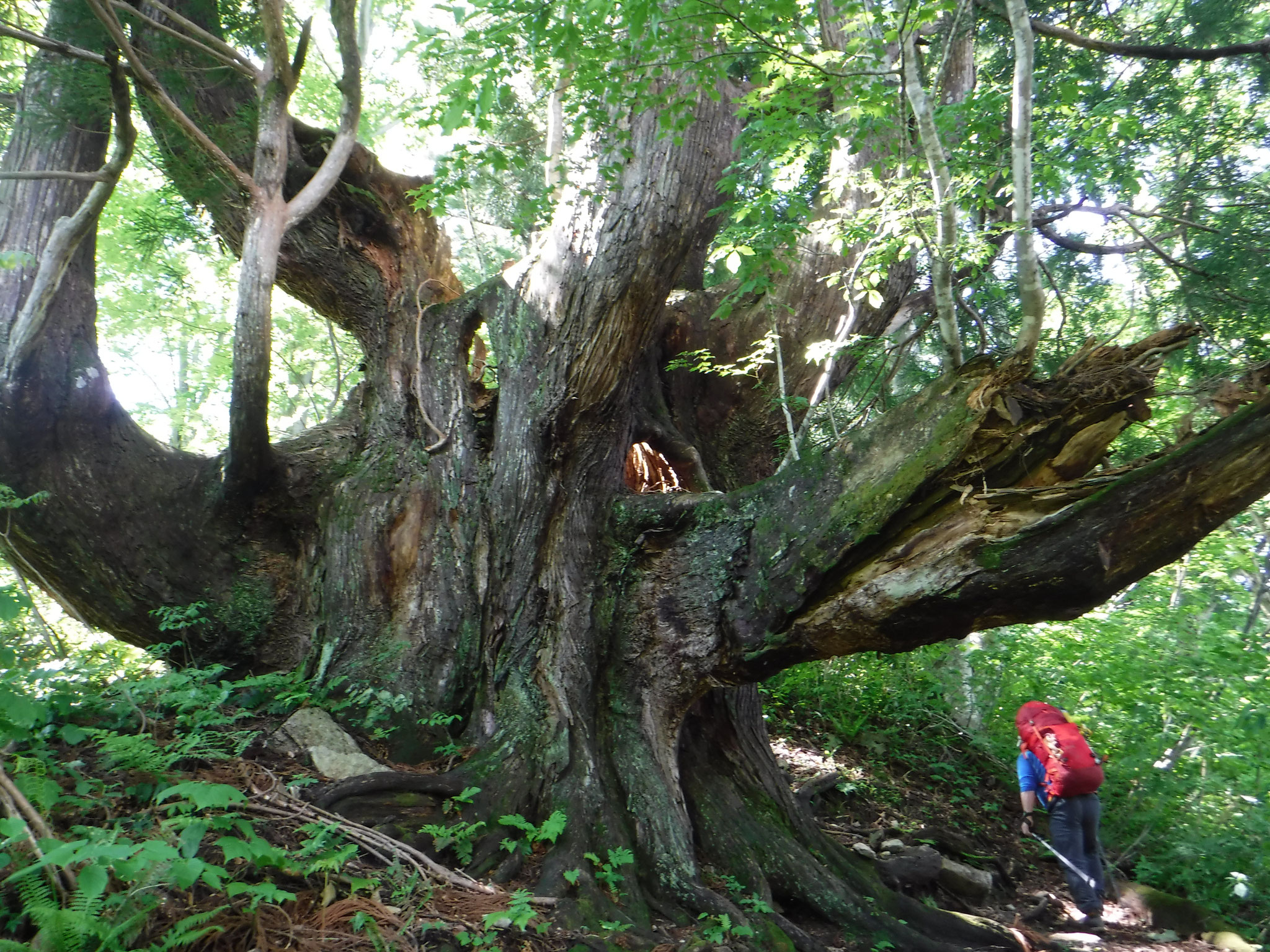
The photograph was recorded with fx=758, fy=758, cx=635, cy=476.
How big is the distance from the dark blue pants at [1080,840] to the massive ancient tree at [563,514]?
146 cm

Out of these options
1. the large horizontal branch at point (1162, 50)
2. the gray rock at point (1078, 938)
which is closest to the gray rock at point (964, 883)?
the gray rock at point (1078, 938)

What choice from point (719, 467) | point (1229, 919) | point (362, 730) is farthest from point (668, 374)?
point (1229, 919)

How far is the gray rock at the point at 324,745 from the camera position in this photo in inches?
140

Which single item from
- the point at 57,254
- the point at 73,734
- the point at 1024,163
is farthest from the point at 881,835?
the point at 57,254

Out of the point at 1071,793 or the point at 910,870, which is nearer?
the point at 910,870

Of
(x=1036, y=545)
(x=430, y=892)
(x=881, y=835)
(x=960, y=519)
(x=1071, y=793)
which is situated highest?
(x=960, y=519)

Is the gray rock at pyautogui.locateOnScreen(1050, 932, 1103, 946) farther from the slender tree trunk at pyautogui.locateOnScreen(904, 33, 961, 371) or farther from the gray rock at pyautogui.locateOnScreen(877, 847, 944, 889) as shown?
the slender tree trunk at pyautogui.locateOnScreen(904, 33, 961, 371)

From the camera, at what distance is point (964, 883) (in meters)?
5.10

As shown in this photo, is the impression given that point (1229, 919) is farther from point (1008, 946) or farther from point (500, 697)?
point (500, 697)

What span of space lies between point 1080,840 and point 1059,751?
622 mm

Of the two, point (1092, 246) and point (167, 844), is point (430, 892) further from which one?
point (1092, 246)

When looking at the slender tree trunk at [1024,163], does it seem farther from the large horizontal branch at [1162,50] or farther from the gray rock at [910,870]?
the gray rock at [910,870]

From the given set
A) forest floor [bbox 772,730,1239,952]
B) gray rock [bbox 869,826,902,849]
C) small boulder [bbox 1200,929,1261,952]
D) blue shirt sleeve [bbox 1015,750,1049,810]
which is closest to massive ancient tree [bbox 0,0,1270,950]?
forest floor [bbox 772,730,1239,952]

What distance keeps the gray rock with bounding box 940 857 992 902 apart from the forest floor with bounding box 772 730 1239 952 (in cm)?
4
